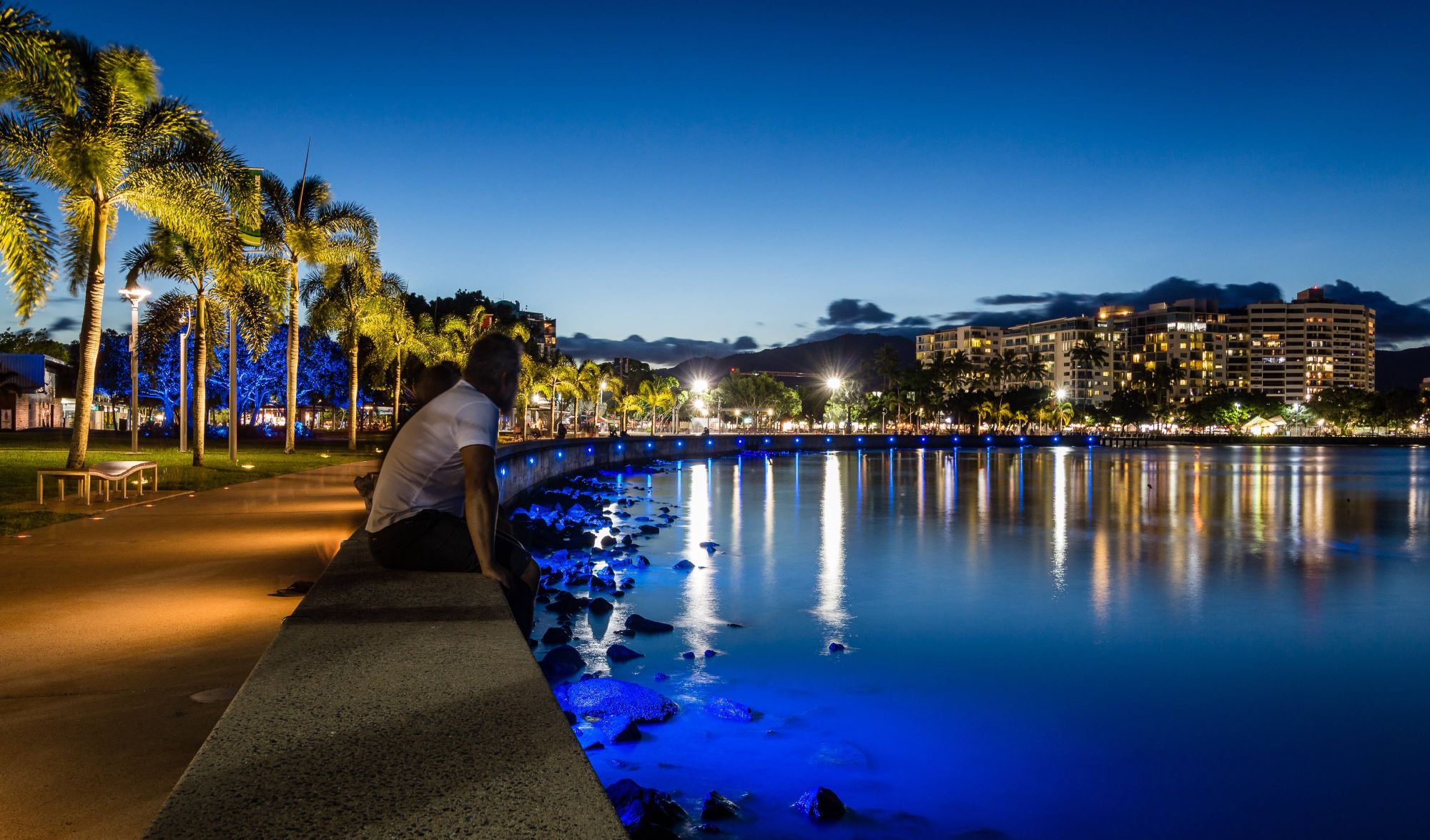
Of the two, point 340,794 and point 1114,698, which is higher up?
point 340,794

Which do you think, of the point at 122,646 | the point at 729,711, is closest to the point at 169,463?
the point at 122,646

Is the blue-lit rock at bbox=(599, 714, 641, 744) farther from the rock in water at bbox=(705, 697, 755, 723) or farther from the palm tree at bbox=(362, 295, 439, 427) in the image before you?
the palm tree at bbox=(362, 295, 439, 427)

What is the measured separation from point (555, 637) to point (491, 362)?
6072 mm

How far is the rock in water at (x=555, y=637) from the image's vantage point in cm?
1052

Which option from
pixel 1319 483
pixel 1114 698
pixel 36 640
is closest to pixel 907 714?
pixel 1114 698

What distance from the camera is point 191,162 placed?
2241 centimetres

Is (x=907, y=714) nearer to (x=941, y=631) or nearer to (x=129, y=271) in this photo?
(x=941, y=631)

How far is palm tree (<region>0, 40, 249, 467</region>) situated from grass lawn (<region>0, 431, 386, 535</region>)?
2.08 metres

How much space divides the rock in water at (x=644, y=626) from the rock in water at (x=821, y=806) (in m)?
5.14

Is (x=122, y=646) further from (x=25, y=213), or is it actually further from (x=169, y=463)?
(x=169, y=463)

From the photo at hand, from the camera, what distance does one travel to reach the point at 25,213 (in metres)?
15.5

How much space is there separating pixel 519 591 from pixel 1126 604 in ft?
41.8

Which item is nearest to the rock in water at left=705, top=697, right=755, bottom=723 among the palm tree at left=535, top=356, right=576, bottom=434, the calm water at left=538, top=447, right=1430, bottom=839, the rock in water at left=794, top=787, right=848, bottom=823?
the calm water at left=538, top=447, right=1430, bottom=839

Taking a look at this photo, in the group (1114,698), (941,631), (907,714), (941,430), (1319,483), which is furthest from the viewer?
(941,430)
